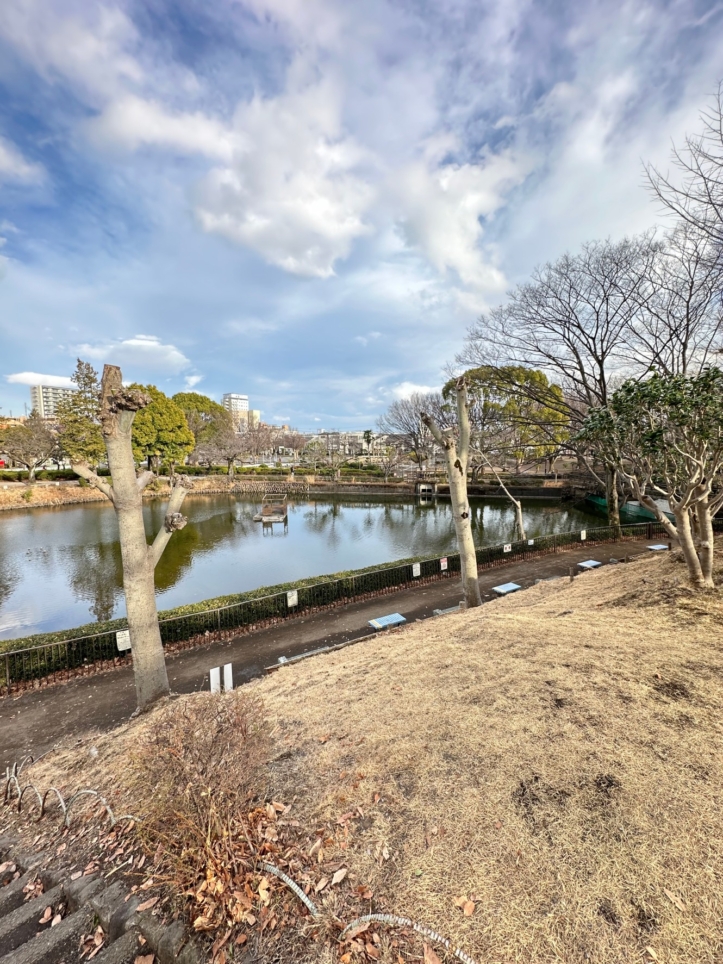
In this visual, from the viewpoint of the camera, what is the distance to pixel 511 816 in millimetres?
2531

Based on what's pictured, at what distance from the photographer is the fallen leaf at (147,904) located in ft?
7.06

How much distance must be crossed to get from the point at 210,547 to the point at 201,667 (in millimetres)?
10870

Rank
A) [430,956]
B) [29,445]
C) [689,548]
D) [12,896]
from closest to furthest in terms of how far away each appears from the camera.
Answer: [430,956]
[12,896]
[689,548]
[29,445]

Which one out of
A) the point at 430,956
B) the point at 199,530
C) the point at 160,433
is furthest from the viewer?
the point at 160,433

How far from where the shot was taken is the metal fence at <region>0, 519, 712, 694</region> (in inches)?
268

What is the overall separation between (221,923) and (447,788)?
1.51 meters

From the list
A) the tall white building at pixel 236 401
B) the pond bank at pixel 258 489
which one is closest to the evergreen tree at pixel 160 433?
the pond bank at pixel 258 489

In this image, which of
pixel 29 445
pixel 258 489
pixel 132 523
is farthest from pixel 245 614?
pixel 29 445

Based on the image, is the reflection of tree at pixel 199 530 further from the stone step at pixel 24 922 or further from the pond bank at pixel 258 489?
the stone step at pixel 24 922

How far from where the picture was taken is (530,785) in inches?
108

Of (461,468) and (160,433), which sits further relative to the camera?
(160,433)

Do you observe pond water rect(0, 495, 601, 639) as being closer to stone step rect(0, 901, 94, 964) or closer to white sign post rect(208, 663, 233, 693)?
white sign post rect(208, 663, 233, 693)

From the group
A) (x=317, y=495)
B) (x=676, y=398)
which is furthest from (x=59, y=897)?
(x=317, y=495)

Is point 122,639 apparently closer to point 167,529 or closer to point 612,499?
point 167,529
